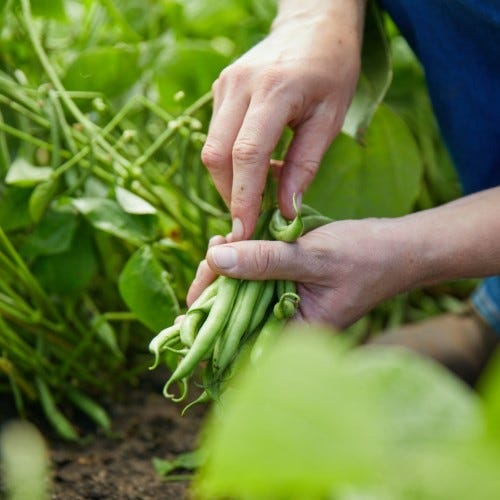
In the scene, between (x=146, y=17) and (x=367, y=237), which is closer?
(x=367, y=237)

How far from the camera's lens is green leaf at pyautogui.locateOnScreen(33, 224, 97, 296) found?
100cm

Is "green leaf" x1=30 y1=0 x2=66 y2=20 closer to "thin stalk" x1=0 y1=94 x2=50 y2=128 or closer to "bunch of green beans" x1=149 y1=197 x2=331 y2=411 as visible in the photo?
"thin stalk" x1=0 y1=94 x2=50 y2=128

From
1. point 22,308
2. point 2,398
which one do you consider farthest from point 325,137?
point 2,398

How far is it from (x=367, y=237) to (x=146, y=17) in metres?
0.70

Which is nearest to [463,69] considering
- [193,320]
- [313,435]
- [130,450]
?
[193,320]

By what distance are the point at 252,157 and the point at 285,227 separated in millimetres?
65

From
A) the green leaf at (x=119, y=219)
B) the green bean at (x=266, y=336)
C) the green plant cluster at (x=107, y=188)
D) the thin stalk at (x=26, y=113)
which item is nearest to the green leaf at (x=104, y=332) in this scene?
the green plant cluster at (x=107, y=188)

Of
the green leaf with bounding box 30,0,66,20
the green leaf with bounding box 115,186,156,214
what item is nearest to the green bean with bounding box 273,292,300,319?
the green leaf with bounding box 115,186,156,214

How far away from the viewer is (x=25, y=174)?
37.2 inches

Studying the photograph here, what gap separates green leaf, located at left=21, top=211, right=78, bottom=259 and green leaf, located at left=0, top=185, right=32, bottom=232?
22 millimetres

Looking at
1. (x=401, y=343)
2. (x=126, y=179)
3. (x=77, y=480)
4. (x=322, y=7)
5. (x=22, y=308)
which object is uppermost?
(x=322, y=7)

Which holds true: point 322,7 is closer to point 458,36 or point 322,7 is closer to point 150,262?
point 458,36

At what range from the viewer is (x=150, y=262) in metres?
0.87

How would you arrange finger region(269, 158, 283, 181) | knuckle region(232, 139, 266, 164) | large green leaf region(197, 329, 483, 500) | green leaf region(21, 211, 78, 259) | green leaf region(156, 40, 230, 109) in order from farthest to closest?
green leaf region(156, 40, 230, 109), green leaf region(21, 211, 78, 259), finger region(269, 158, 283, 181), knuckle region(232, 139, 266, 164), large green leaf region(197, 329, 483, 500)
